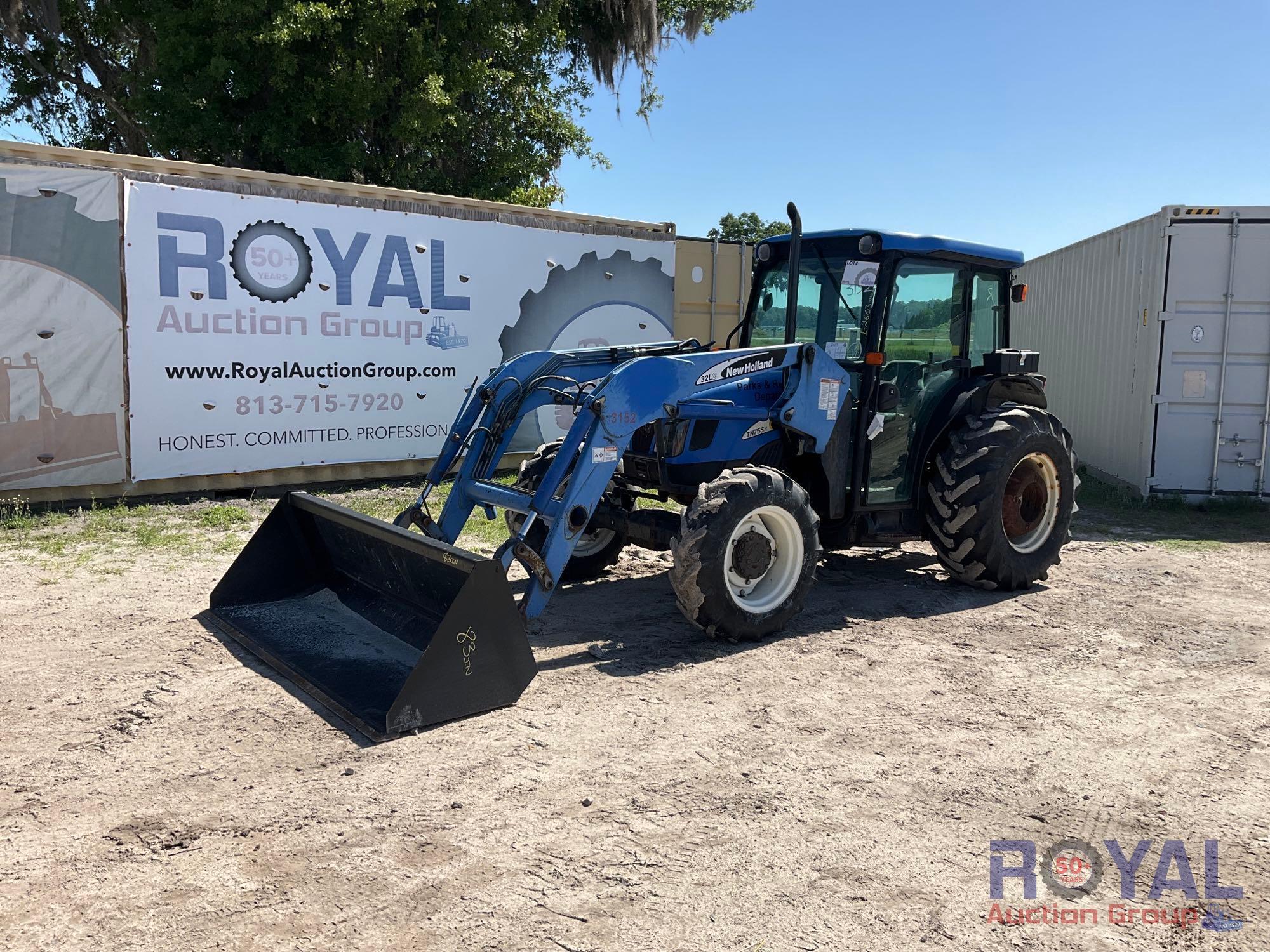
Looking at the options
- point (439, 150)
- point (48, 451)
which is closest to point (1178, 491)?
point (48, 451)

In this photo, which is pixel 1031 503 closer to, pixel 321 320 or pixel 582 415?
pixel 582 415

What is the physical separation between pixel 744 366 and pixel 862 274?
42.8 inches

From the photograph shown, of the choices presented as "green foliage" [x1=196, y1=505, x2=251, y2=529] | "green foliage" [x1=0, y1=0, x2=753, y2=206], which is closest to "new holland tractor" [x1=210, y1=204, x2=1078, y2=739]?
"green foliage" [x1=196, y1=505, x2=251, y2=529]

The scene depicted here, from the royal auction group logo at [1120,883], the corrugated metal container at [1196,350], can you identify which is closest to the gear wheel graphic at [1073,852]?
the royal auction group logo at [1120,883]

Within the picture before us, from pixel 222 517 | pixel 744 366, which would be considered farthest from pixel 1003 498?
pixel 222 517

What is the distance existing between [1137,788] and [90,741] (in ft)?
13.8

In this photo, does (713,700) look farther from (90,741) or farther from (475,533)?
(475,533)

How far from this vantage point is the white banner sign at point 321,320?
920 centimetres

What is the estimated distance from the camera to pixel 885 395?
6363 mm

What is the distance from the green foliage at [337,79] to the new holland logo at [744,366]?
11655 millimetres

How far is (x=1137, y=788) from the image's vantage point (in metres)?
3.86

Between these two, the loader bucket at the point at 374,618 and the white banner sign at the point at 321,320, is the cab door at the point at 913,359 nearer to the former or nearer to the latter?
the loader bucket at the point at 374,618

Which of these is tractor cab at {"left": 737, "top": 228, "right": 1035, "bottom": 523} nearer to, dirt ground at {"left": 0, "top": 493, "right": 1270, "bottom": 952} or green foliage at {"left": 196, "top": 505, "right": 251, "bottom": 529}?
dirt ground at {"left": 0, "top": 493, "right": 1270, "bottom": 952}

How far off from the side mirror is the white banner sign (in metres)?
6.05
